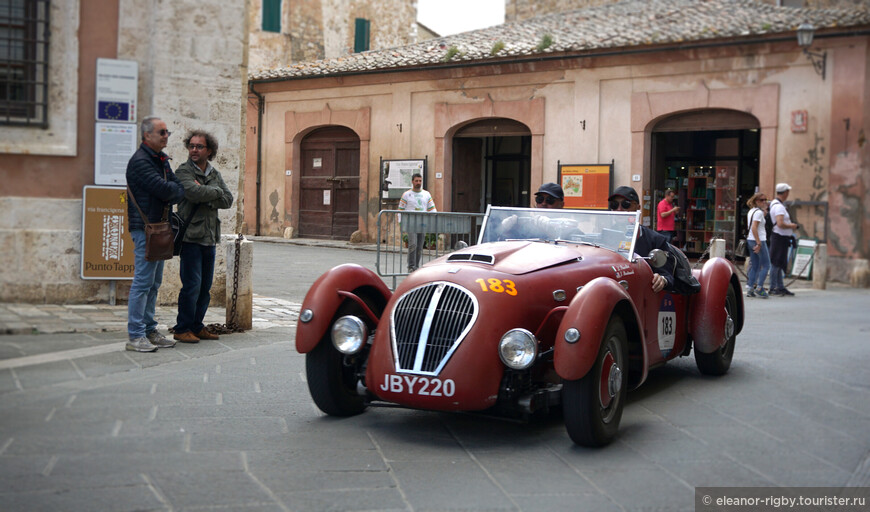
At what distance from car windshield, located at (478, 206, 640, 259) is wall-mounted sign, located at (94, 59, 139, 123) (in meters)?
4.91

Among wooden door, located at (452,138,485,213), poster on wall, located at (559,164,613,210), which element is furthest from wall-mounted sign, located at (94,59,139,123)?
wooden door, located at (452,138,485,213)

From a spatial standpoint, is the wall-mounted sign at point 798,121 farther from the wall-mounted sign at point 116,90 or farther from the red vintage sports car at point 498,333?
the red vintage sports car at point 498,333

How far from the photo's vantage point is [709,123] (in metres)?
18.8

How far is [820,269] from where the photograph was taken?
51.5 feet

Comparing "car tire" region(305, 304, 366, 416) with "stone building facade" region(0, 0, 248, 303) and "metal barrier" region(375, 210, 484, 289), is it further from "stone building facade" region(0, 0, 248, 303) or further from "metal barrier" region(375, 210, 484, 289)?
"metal barrier" region(375, 210, 484, 289)

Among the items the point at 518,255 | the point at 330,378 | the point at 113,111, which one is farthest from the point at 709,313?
the point at 113,111

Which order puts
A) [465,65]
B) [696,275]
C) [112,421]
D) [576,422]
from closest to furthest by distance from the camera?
1. [576,422]
2. [112,421]
3. [696,275]
4. [465,65]

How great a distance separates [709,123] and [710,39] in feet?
5.60

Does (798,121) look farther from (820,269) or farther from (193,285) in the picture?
(193,285)

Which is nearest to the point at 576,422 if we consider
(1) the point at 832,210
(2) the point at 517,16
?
(1) the point at 832,210

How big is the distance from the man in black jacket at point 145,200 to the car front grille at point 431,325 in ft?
9.63

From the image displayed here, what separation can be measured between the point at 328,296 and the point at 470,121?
57.0 feet

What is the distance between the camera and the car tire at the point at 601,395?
4469mm

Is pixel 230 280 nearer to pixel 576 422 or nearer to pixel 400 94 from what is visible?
pixel 576 422
